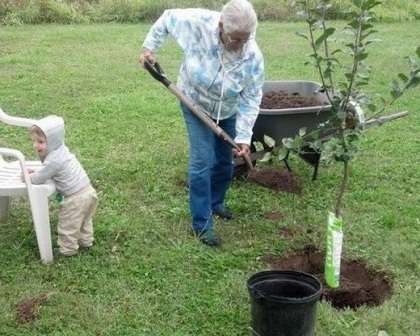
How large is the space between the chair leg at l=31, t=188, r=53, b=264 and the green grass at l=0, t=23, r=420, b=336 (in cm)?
8

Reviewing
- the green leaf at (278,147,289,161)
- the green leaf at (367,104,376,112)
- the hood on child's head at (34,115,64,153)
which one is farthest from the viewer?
the hood on child's head at (34,115,64,153)

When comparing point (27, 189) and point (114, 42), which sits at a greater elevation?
point (27, 189)

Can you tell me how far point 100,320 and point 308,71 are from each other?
275 inches

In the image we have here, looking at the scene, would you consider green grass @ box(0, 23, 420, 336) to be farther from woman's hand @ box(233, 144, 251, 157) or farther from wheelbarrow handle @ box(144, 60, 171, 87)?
wheelbarrow handle @ box(144, 60, 171, 87)

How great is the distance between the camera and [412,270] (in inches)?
179

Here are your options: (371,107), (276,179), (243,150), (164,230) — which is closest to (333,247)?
(371,107)

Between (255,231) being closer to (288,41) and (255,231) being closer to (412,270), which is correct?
(412,270)

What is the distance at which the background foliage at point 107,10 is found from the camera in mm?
13758

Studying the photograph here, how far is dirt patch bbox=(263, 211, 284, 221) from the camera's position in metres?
5.27

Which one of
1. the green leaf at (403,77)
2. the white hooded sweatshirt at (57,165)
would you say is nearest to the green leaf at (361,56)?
the green leaf at (403,77)

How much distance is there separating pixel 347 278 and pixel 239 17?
1692 millimetres

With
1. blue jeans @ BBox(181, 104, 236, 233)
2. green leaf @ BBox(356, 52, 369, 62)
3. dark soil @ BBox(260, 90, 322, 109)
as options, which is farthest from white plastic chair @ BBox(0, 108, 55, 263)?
dark soil @ BBox(260, 90, 322, 109)

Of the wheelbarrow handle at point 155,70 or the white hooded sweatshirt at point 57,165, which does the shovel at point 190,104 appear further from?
the white hooded sweatshirt at point 57,165

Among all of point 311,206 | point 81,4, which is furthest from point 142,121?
point 81,4
